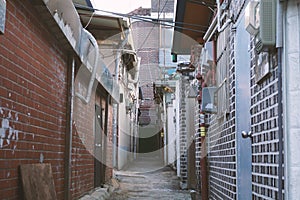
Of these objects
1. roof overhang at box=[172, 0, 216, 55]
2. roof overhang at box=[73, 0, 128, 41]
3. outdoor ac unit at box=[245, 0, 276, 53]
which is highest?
roof overhang at box=[73, 0, 128, 41]

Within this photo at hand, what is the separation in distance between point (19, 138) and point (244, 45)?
238 cm

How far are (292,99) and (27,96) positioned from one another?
2381mm

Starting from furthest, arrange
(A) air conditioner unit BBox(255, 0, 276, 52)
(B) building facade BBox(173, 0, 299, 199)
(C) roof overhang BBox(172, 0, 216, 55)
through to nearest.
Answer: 1. (C) roof overhang BBox(172, 0, 216, 55)
2. (A) air conditioner unit BBox(255, 0, 276, 52)
3. (B) building facade BBox(173, 0, 299, 199)

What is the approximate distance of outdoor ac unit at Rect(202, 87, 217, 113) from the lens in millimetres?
6199

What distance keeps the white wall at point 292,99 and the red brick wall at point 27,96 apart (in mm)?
2058

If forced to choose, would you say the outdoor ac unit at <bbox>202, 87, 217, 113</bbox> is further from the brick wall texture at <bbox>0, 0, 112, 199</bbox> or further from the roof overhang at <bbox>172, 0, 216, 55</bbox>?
the brick wall texture at <bbox>0, 0, 112, 199</bbox>

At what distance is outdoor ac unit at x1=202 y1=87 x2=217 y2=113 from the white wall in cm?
335

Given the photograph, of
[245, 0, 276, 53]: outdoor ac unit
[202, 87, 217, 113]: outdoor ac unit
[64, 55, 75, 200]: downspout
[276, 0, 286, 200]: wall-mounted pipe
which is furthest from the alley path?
[245, 0, 276, 53]: outdoor ac unit

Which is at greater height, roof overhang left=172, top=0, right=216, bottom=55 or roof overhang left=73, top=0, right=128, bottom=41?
roof overhang left=73, top=0, right=128, bottom=41

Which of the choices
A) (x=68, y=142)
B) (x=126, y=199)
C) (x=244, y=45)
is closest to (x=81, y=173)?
(x=68, y=142)

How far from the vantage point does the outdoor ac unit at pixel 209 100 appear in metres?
6.20

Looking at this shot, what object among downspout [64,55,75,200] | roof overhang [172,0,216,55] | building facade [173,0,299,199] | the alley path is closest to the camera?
building facade [173,0,299,199]

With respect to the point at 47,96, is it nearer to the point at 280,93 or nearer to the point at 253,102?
the point at 253,102

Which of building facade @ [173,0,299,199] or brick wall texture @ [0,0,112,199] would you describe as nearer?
building facade @ [173,0,299,199]
